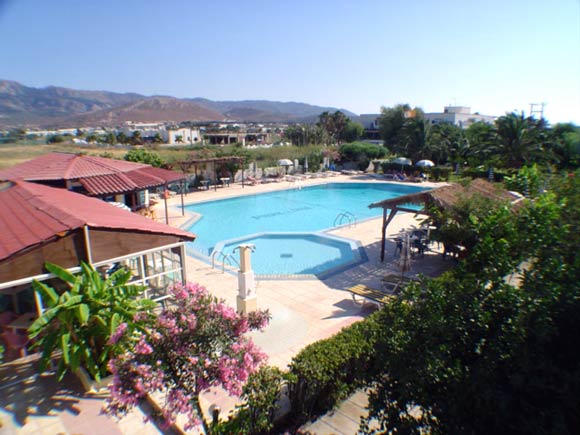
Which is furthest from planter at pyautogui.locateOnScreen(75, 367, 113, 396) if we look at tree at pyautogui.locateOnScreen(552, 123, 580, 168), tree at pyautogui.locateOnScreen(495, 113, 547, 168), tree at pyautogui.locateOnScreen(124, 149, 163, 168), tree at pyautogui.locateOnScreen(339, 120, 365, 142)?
tree at pyautogui.locateOnScreen(339, 120, 365, 142)

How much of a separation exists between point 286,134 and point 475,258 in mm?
63530

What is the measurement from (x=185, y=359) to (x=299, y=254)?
462 inches

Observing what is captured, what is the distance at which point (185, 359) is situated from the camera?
13.2 feet

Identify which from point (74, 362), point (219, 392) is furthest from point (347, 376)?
point (74, 362)

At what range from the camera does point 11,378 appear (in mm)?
6395

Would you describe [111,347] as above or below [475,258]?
below

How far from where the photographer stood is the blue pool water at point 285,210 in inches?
755

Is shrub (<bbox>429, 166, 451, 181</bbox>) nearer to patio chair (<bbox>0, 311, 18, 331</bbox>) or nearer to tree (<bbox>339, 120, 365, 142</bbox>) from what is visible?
patio chair (<bbox>0, 311, 18, 331</bbox>)

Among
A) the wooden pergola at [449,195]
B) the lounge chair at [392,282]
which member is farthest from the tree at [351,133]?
the lounge chair at [392,282]

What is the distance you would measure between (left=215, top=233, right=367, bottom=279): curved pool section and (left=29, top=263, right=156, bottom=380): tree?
6.39m

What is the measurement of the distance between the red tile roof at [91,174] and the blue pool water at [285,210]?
3.78m

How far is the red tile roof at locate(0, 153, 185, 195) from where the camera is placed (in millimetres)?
Answer: 12539

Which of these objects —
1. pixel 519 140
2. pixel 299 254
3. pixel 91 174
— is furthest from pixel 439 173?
pixel 91 174

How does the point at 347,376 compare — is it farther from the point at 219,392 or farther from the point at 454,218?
the point at 454,218
